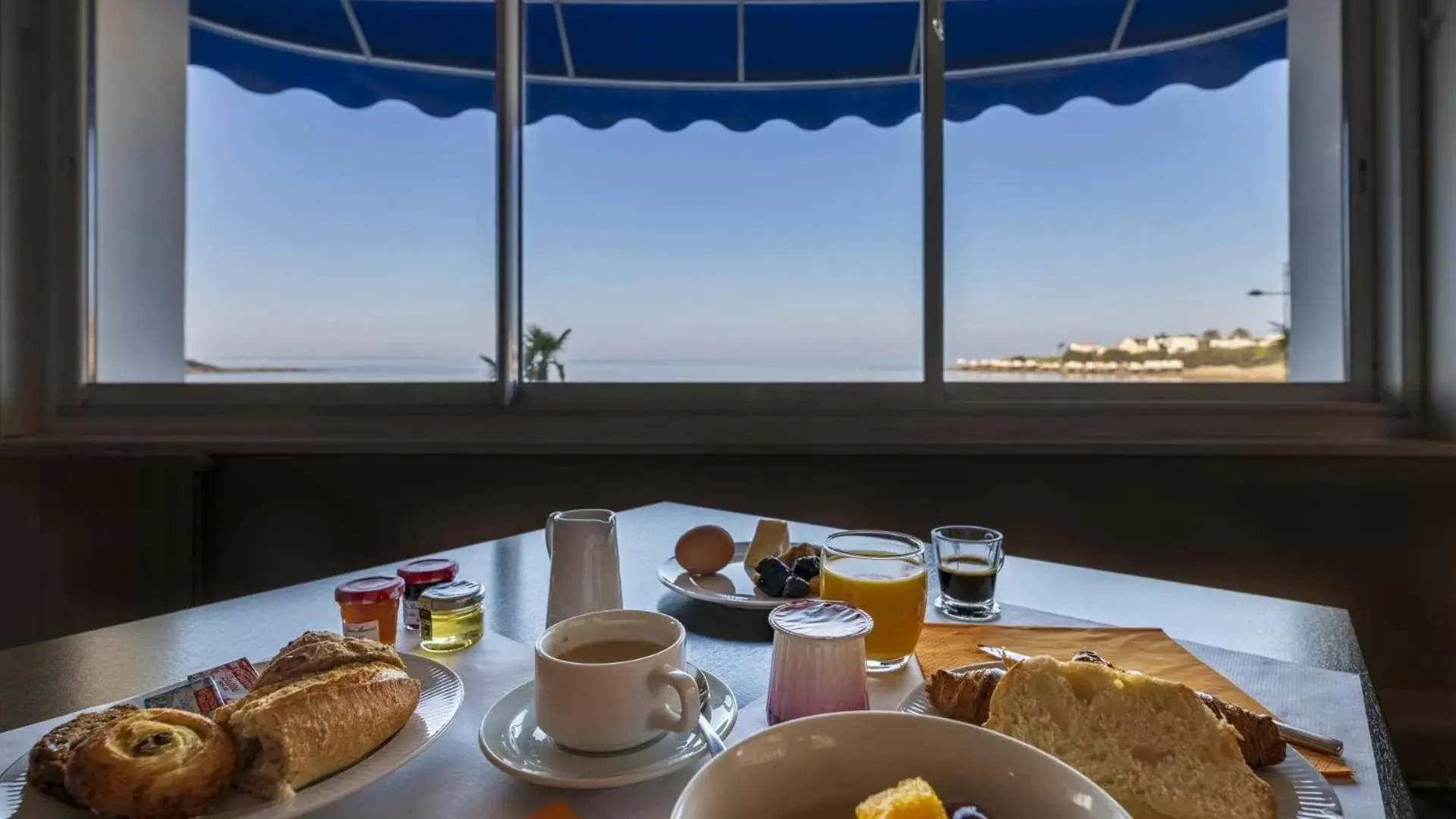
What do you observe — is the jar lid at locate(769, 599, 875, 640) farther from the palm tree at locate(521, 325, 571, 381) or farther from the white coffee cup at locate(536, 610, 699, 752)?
the palm tree at locate(521, 325, 571, 381)

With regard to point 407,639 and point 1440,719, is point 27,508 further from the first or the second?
point 1440,719

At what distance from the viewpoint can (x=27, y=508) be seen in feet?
6.99

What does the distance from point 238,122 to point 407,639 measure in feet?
8.50

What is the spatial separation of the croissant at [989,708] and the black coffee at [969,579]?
0.30 meters

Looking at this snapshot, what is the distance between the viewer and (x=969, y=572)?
932 mm

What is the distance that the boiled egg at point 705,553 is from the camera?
1031 mm

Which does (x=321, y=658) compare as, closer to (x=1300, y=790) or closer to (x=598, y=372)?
(x=1300, y=790)

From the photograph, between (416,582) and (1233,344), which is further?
(1233,344)

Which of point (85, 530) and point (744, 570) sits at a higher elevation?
point (744, 570)

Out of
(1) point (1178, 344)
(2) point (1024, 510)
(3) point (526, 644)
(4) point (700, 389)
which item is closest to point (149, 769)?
(3) point (526, 644)

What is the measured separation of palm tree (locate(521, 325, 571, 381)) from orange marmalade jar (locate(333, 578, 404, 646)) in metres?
1.67

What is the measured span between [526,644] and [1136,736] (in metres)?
0.59

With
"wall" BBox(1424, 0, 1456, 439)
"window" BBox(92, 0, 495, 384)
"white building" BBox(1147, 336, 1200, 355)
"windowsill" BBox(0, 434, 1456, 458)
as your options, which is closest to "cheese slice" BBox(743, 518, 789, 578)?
"windowsill" BBox(0, 434, 1456, 458)

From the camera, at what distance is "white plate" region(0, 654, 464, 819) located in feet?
1.46
